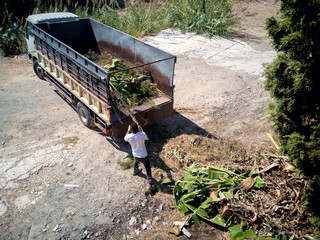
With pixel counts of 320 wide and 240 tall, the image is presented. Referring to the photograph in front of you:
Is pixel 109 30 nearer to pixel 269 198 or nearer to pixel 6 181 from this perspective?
pixel 6 181

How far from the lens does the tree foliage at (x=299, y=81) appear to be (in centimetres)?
397

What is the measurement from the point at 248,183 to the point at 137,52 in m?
4.78

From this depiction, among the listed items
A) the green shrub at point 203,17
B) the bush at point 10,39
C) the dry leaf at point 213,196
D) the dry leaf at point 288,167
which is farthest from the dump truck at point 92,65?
the green shrub at point 203,17

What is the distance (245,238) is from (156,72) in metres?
4.53

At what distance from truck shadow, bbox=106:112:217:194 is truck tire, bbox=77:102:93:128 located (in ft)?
1.95

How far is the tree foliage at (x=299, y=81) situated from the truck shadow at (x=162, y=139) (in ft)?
7.67

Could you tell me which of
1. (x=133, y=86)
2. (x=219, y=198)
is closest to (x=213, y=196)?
(x=219, y=198)

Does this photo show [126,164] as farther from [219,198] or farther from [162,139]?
[219,198]

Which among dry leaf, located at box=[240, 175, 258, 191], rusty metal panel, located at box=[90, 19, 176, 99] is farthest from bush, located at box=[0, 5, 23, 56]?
dry leaf, located at box=[240, 175, 258, 191]

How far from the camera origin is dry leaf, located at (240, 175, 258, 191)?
188 inches

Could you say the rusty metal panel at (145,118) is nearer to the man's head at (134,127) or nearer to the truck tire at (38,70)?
the man's head at (134,127)

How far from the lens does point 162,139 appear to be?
6.68 meters

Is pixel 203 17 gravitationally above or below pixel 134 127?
above

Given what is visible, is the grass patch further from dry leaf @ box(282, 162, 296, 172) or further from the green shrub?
the green shrub
